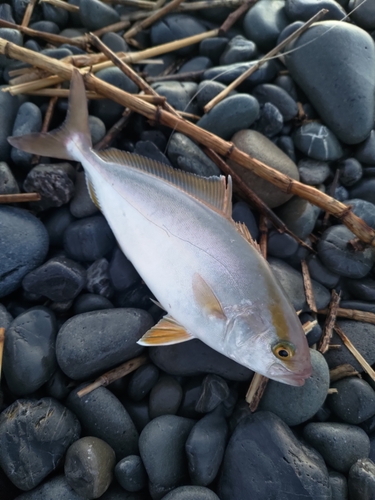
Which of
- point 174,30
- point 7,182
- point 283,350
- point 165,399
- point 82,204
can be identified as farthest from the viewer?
point 174,30

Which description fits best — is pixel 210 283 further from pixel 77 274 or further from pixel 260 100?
pixel 260 100

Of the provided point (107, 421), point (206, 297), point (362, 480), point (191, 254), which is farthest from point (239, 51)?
point (362, 480)

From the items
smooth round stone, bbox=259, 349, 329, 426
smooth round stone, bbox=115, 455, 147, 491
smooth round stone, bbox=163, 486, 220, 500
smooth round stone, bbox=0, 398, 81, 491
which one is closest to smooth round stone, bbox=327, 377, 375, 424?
smooth round stone, bbox=259, 349, 329, 426

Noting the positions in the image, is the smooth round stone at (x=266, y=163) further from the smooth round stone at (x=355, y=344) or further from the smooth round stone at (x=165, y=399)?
the smooth round stone at (x=165, y=399)

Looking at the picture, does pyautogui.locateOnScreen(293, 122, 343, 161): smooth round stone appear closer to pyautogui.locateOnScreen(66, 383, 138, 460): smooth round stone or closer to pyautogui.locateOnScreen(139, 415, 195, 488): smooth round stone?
pyautogui.locateOnScreen(139, 415, 195, 488): smooth round stone

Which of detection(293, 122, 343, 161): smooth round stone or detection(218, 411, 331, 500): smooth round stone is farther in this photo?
detection(293, 122, 343, 161): smooth round stone

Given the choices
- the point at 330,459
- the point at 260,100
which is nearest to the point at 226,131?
the point at 260,100

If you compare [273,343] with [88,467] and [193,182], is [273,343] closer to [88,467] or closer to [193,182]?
[193,182]
